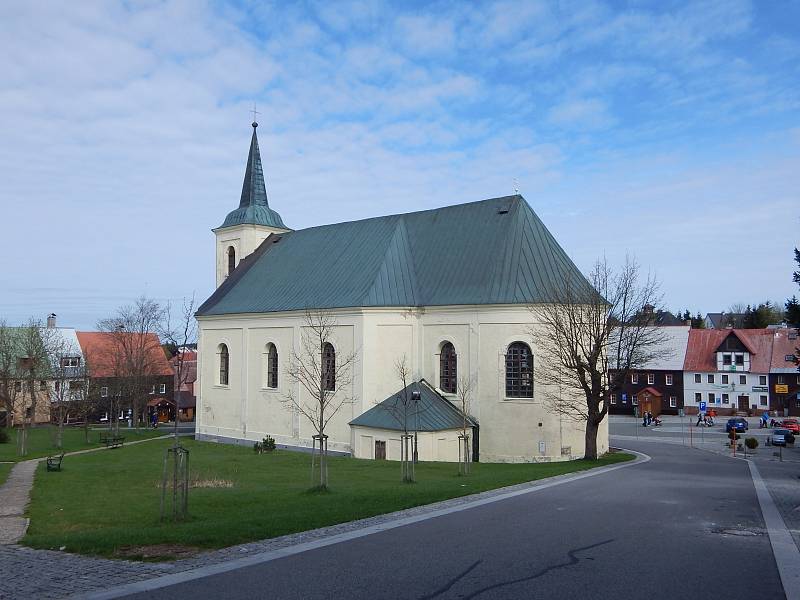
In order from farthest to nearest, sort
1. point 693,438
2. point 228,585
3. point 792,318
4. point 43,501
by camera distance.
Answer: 1. point 693,438
2. point 792,318
3. point 43,501
4. point 228,585

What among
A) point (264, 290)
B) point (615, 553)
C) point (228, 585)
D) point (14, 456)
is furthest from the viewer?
point (264, 290)

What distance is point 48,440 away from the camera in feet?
153

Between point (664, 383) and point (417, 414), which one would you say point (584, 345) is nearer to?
point (417, 414)

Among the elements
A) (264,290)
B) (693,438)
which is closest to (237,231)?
(264,290)

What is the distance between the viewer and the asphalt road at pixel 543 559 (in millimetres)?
9109

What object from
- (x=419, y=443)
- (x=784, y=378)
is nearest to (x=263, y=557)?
(x=419, y=443)

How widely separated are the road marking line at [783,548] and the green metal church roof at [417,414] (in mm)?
15530

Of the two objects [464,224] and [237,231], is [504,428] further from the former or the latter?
[237,231]

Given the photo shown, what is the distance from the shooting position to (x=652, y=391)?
7062 cm

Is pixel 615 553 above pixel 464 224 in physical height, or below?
below

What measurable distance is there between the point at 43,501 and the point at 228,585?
13.2m

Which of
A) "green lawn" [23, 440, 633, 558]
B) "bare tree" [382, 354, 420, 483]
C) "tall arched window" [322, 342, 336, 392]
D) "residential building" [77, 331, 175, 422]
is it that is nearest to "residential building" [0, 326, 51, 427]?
"residential building" [77, 331, 175, 422]

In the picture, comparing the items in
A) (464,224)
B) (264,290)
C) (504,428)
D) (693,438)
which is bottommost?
(693,438)

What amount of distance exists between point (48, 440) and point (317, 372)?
22929mm
